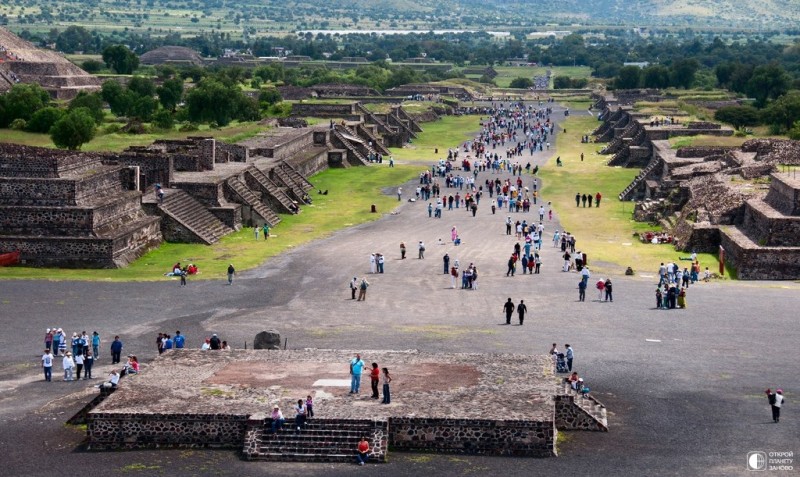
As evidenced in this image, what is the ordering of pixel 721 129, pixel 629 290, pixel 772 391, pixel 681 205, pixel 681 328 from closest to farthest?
pixel 772 391 < pixel 681 328 < pixel 629 290 < pixel 681 205 < pixel 721 129

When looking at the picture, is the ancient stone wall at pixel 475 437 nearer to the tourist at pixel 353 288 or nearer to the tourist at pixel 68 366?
the tourist at pixel 68 366

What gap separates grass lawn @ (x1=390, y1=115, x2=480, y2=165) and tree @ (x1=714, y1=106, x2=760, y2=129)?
19.8m

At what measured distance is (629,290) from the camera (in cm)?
4744

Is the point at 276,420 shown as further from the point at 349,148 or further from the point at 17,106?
the point at 349,148

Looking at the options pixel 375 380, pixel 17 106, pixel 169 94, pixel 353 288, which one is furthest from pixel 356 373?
pixel 169 94

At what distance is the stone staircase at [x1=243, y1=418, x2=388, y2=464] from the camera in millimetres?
28797

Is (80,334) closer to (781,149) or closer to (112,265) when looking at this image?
(112,265)

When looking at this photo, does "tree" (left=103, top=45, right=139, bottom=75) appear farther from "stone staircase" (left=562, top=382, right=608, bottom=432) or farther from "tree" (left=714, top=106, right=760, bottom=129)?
"stone staircase" (left=562, top=382, right=608, bottom=432)

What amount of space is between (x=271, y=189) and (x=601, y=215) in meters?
15.6

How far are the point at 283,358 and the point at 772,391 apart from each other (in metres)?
11.7

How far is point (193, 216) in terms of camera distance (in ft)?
191

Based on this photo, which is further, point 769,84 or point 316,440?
point 769,84

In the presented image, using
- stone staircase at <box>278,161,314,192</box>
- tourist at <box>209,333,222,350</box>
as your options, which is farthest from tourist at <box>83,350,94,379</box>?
stone staircase at <box>278,161,314,192</box>

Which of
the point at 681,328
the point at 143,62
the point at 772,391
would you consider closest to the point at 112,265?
the point at 681,328
